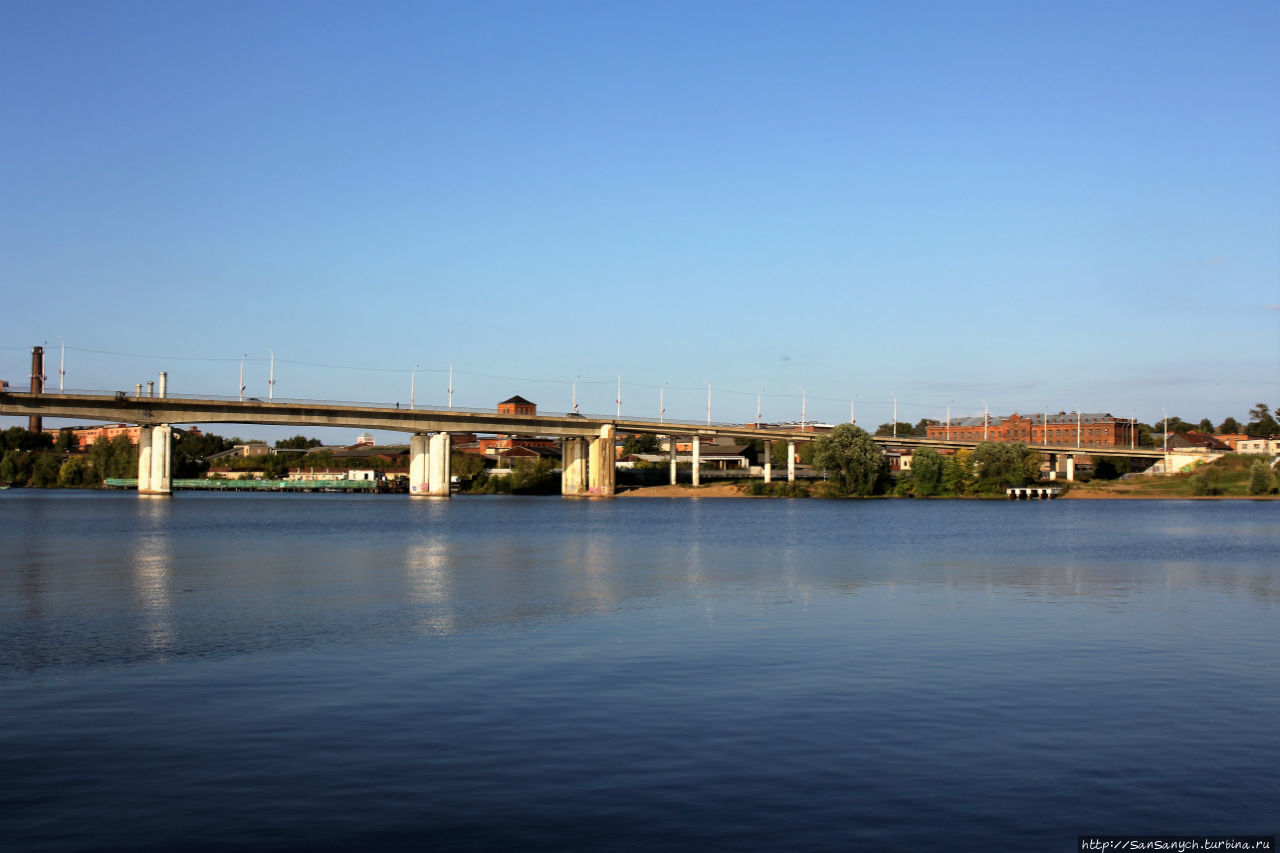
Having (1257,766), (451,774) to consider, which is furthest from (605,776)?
(1257,766)

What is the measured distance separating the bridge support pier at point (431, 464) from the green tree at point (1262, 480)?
376ft

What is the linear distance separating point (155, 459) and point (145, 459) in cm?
187

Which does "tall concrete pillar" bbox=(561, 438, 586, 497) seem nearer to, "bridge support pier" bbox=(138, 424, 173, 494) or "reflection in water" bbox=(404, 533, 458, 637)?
"bridge support pier" bbox=(138, 424, 173, 494)

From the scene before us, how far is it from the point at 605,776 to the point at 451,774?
2.00m

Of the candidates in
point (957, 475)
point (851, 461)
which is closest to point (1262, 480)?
point (957, 475)

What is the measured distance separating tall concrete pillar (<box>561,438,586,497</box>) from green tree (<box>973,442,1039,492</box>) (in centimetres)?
5942

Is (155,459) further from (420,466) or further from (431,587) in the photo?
(431,587)

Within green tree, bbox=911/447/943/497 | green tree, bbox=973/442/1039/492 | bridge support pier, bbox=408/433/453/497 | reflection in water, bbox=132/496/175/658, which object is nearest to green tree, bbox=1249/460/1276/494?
green tree, bbox=973/442/1039/492

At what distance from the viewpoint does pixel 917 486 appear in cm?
16300

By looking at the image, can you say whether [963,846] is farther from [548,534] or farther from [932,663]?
[548,534]

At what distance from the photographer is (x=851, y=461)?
158875mm

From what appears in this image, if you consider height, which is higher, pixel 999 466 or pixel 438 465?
pixel 438 465

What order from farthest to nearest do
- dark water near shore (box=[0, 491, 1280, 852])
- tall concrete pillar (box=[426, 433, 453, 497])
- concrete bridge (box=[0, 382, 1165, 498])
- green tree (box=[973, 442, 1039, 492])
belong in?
green tree (box=[973, 442, 1039, 492]), tall concrete pillar (box=[426, 433, 453, 497]), concrete bridge (box=[0, 382, 1165, 498]), dark water near shore (box=[0, 491, 1280, 852])

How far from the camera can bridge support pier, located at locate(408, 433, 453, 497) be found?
156 meters
